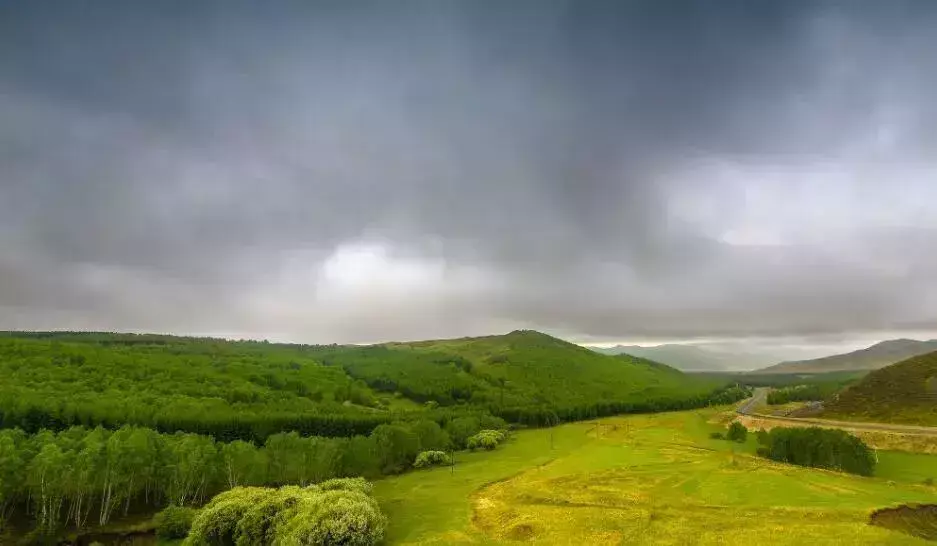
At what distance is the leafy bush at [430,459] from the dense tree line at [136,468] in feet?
26.0

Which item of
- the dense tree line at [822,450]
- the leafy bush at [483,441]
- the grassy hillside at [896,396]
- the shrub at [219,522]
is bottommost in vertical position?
the leafy bush at [483,441]

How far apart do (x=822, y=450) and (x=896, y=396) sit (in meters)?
68.3

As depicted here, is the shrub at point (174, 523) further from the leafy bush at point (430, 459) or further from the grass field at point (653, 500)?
the leafy bush at point (430, 459)

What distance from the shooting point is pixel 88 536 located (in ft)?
309

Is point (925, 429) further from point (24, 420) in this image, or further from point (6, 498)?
point (24, 420)

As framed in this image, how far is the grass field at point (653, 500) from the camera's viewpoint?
193 ft

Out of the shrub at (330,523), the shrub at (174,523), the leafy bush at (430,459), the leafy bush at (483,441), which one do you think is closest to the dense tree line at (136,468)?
the leafy bush at (430,459)

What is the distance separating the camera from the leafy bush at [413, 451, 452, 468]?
471ft

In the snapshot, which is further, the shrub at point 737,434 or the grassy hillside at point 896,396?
the shrub at point 737,434

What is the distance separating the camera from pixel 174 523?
290 ft

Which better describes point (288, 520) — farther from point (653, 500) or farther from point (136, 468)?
point (136, 468)

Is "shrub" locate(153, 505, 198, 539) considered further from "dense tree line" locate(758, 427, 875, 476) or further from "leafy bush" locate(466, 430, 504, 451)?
"dense tree line" locate(758, 427, 875, 476)

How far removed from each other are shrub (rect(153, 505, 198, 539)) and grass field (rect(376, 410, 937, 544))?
35.8 metres

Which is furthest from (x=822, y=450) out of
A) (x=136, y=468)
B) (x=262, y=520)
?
(x=136, y=468)
